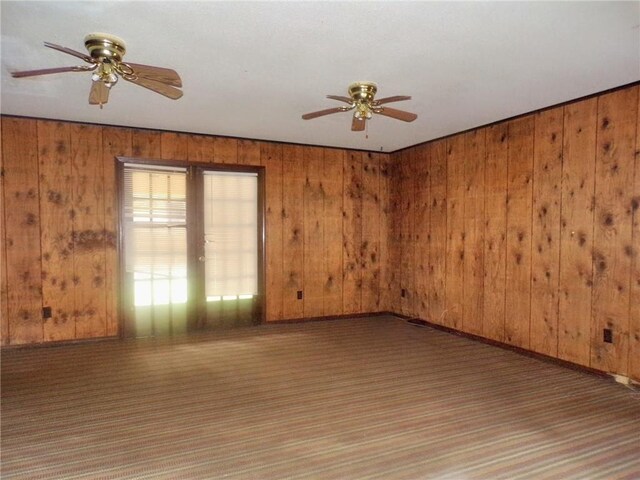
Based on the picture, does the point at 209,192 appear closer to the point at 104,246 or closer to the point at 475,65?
the point at 104,246

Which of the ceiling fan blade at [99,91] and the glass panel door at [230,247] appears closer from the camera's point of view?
the ceiling fan blade at [99,91]

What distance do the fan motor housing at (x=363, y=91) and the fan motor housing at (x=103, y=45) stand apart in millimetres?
1596

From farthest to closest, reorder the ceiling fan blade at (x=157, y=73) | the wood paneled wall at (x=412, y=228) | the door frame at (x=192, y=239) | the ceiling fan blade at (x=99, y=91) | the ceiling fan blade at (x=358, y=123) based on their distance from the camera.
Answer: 1. the door frame at (x=192, y=239)
2. the wood paneled wall at (x=412, y=228)
3. the ceiling fan blade at (x=358, y=123)
4. the ceiling fan blade at (x=99, y=91)
5. the ceiling fan blade at (x=157, y=73)

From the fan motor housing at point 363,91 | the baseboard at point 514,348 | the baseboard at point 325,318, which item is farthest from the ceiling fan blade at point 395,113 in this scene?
the baseboard at point 325,318

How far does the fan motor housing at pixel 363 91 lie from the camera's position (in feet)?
10.1

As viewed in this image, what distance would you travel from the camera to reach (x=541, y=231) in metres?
3.91

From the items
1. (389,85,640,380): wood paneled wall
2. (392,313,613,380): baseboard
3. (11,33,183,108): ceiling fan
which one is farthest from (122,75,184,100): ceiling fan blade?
(392,313,613,380): baseboard

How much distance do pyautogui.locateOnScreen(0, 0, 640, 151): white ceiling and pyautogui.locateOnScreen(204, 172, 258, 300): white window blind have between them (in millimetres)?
1121

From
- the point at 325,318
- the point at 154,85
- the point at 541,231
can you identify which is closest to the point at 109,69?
the point at 154,85

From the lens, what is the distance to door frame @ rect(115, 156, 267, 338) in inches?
178

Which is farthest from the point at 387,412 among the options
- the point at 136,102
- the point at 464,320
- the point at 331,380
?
the point at 136,102

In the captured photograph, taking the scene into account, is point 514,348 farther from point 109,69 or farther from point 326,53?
point 109,69

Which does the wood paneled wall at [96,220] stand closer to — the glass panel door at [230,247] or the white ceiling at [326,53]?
the glass panel door at [230,247]

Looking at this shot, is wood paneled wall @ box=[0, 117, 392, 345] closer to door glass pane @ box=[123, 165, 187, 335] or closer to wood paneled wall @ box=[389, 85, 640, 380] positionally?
door glass pane @ box=[123, 165, 187, 335]
